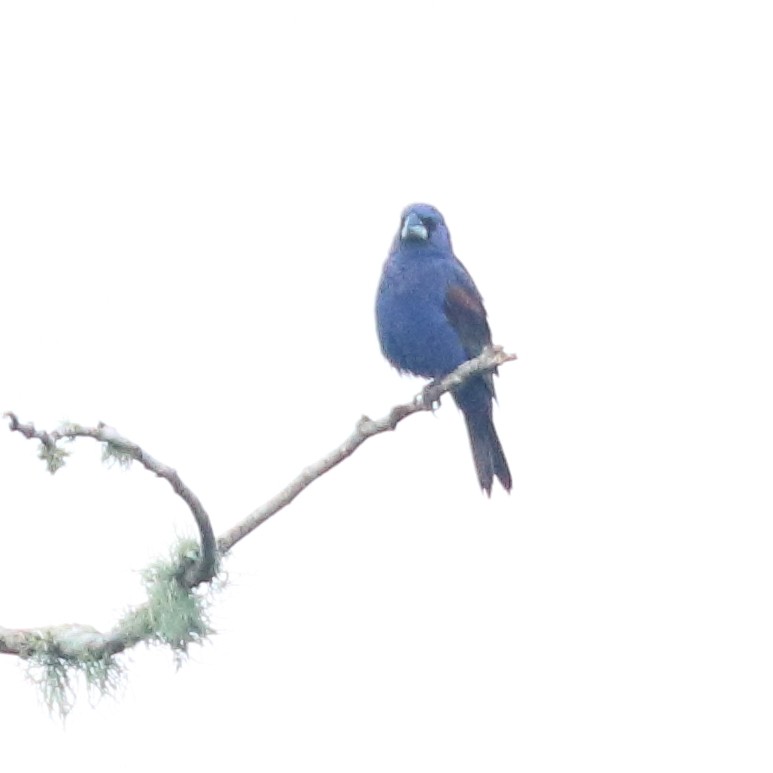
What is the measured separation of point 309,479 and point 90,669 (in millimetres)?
772

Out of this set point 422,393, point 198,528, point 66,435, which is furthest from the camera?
point 422,393

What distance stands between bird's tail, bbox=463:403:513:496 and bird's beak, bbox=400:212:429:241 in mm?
875

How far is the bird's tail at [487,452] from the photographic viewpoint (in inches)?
310

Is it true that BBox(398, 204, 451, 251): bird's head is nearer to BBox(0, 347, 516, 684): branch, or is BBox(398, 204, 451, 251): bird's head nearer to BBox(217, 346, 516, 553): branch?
BBox(217, 346, 516, 553): branch

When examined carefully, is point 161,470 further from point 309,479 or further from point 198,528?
point 309,479

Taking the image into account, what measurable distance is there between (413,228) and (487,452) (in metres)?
1.11

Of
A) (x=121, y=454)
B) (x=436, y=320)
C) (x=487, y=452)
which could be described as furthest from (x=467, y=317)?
(x=121, y=454)

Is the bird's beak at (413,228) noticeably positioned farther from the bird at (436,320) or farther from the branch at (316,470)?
the branch at (316,470)

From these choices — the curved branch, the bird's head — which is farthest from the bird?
the curved branch

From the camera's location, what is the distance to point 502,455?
313 inches

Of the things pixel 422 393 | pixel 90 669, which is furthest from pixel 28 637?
pixel 422 393

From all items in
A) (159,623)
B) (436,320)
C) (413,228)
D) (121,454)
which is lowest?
(159,623)

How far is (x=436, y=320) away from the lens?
7.84 metres

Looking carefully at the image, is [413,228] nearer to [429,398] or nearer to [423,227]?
[423,227]
